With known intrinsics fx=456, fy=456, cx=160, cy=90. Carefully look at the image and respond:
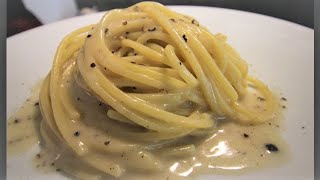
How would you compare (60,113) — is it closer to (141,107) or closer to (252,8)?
(141,107)

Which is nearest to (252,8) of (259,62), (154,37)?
(259,62)

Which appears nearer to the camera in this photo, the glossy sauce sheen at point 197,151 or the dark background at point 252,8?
the glossy sauce sheen at point 197,151

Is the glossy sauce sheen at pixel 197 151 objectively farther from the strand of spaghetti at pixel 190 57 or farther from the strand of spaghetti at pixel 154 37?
the strand of spaghetti at pixel 154 37

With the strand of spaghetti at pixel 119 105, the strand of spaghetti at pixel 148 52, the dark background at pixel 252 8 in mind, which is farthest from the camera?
the dark background at pixel 252 8

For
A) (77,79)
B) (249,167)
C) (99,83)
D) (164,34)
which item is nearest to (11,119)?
(77,79)

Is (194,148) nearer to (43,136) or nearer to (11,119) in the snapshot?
(43,136)

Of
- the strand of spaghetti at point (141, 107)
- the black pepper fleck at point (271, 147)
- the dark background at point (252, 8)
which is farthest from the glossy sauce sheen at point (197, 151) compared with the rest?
the dark background at point (252, 8)

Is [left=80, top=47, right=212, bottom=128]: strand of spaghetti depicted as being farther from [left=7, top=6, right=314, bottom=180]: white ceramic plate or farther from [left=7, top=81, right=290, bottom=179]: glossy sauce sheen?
[left=7, top=6, right=314, bottom=180]: white ceramic plate

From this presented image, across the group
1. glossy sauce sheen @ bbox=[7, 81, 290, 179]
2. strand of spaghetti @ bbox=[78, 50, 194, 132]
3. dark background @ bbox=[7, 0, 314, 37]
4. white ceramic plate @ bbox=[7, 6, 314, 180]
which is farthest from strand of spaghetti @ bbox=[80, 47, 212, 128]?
dark background @ bbox=[7, 0, 314, 37]
